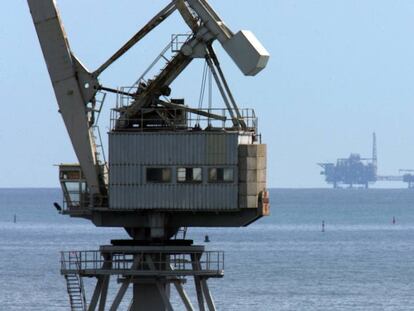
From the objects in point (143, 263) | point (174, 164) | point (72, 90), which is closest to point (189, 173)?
point (174, 164)

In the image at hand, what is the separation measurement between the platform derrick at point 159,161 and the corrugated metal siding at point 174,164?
0.11 feet

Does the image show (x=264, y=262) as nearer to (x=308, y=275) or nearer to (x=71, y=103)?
(x=308, y=275)

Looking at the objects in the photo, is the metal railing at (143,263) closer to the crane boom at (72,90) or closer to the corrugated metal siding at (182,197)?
the corrugated metal siding at (182,197)

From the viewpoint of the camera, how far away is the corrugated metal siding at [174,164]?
6994 centimetres

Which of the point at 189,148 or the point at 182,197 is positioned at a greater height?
the point at 189,148

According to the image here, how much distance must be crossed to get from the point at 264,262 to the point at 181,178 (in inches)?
4330

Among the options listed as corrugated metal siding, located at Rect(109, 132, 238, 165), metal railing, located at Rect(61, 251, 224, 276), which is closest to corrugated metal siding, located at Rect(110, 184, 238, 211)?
corrugated metal siding, located at Rect(109, 132, 238, 165)

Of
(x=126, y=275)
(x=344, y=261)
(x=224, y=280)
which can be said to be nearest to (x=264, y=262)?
(x=344, y=261)

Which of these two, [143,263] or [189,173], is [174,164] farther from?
[143,263]

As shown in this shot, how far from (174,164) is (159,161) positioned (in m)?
0.54

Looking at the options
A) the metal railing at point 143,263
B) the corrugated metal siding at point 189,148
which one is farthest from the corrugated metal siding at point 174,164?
the metal railing at point 143,263

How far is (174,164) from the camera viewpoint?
70.0 metres

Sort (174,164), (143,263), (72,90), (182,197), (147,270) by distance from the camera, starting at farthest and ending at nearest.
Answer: (143,263)
(147,270)
(72,90)
(182,197)
(174,164)

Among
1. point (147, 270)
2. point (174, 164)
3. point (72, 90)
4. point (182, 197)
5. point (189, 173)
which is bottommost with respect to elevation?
point (147, 270)
